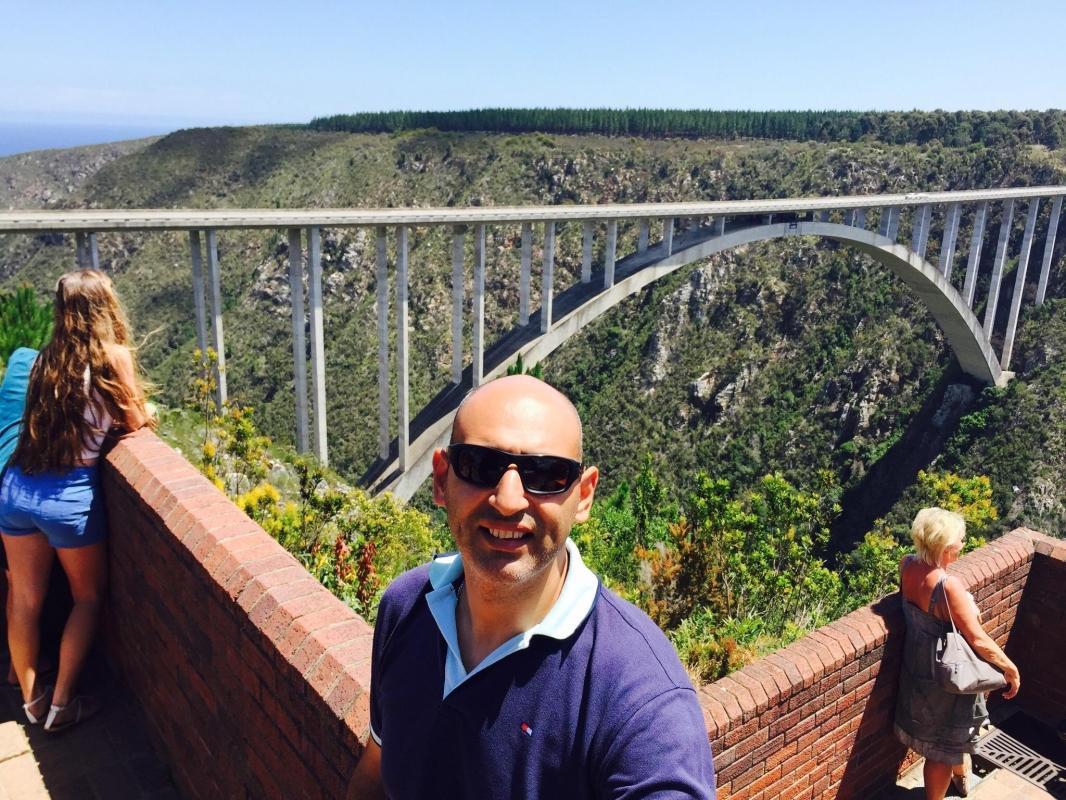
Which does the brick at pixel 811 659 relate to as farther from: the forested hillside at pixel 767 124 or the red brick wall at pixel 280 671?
the forested hillside at pixel 767 124

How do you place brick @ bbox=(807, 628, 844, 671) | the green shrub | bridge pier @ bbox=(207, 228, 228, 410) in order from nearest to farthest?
1. brick @ bbox=(807, 628, 844, 671)
2. the green shrub
3. bridge pier @ bbox=(207, 228, 228, 410)

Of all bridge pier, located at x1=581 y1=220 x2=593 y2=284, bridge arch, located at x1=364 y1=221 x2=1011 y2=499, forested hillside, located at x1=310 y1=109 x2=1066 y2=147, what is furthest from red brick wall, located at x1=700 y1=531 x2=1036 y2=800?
forested hillside, located at x1=310 y1=109 x2=1066 y2=147

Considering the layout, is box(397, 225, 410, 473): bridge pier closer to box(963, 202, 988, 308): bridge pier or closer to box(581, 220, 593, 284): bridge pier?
box(581, 220, 593, 284): bridge pier

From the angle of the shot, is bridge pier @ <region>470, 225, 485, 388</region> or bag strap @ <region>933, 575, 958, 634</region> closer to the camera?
bag strap @ <region>933, 575, 958, 634</region>

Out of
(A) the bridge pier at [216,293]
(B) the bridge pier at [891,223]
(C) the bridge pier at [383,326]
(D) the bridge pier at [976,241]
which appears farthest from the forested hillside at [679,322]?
(A) the bridge pier at [216,293]

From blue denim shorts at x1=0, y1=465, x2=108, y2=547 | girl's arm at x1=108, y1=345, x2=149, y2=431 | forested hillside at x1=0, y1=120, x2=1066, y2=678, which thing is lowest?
forested hillside at x1=0, y1=120, x2=1066, y2=678

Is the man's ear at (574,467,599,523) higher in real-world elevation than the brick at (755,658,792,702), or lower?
higher

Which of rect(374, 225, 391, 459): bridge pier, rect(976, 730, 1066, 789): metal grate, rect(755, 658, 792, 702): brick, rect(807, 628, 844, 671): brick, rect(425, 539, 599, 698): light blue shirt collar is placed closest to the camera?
rect(425, 539, 599, 698): light blue shirt collar
